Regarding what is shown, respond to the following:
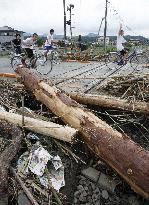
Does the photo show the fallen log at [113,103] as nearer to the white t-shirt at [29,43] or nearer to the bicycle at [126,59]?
the white t-shirt at [29,43]

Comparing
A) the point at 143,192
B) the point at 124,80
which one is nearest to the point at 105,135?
the point at 143,192

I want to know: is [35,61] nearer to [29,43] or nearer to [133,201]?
[29,43]

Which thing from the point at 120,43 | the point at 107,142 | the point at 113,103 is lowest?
the point at 107,142

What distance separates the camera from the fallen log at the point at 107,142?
4.71 m

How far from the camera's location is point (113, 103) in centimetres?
725

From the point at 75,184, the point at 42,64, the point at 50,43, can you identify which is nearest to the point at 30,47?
the point at 42,64

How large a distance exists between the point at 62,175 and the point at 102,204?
2.45ft

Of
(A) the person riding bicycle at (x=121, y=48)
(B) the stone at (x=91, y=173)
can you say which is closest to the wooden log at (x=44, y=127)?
(B) the stone at (x=91, y=173)

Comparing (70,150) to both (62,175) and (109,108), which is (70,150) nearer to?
(62,175)

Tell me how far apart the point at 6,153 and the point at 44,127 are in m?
0.85

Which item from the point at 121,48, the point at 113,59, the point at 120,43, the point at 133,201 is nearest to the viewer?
the point at 133,201

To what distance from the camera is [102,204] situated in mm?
5234

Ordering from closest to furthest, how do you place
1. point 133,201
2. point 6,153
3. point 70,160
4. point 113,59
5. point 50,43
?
point 133,201 → point 6,153 → point 70,160 → point 50,43 → point 113,59

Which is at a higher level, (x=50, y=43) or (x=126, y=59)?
(x=50, y=43)
